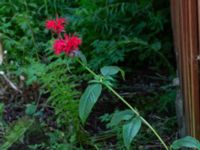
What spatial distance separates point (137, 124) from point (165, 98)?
1086 millimetres

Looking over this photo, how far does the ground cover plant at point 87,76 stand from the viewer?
7.77 feet

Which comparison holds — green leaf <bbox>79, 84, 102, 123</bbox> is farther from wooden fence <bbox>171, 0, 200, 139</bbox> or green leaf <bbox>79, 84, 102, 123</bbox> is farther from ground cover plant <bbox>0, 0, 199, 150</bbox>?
ground cover plant <bbox>0, 0, 199, 150</bbox>

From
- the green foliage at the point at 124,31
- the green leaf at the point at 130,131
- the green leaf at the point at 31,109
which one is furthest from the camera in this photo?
Answer: the green foliage at the point at 124,31

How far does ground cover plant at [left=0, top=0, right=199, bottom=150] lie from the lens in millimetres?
2367

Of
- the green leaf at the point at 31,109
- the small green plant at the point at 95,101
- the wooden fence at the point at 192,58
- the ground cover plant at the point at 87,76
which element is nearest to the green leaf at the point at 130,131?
the small green plant at the point at 95,101

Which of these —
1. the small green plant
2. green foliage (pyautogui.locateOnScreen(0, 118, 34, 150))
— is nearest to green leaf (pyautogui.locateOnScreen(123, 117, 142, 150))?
the small green plant

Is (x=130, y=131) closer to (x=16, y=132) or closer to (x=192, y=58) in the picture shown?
(x=192, y=58)

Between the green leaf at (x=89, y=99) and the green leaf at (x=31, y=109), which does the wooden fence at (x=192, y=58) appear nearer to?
the green leaf at (x=89, y=99)

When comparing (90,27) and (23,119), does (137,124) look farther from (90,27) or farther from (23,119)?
(90,27)

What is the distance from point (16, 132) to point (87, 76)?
1.55 feet

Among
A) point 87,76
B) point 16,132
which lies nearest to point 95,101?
point 16,132

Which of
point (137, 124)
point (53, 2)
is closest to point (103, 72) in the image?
point (137, 124)

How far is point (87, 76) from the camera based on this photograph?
8.91 ft

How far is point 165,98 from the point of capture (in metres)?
2.64
